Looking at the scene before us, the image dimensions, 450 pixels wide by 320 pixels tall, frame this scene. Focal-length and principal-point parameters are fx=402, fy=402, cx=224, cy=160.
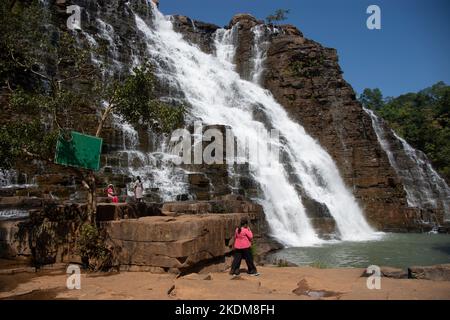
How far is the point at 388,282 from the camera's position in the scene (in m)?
8.01

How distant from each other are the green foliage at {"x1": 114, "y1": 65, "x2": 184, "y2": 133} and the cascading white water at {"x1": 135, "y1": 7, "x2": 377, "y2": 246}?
10.1 m

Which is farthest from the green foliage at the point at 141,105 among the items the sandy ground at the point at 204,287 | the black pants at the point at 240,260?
the sandy ground at the point at 204,287

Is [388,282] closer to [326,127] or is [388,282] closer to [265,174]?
[265,174]

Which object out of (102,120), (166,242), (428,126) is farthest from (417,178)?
(102,120)

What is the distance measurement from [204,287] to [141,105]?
17.9 feet

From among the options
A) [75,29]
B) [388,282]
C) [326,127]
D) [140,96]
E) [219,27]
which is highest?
[219,27]

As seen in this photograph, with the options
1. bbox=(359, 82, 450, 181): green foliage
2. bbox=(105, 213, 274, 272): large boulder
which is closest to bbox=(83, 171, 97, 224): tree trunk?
bbox=(105, 213, 274, 272): large boulder

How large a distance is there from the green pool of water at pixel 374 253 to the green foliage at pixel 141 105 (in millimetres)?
6944

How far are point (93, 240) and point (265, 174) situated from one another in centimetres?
1581

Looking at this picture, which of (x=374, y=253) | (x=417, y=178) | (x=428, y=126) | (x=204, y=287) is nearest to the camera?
(x=204, y=287)

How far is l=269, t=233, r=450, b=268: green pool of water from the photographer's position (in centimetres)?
1570

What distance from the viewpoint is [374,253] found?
18281mm

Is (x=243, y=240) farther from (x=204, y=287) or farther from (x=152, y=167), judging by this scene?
(x=152, y=167)

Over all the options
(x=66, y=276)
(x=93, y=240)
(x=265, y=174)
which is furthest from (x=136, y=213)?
(x=265, y=174)
